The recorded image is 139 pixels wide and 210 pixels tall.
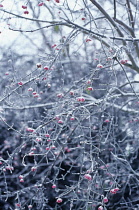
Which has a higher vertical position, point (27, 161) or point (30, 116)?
point (30, 116)

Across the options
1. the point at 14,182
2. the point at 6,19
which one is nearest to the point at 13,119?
the point at 14,182

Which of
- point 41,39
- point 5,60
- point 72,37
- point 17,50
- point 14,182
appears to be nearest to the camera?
point 72,37

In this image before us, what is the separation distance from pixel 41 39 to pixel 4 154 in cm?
359

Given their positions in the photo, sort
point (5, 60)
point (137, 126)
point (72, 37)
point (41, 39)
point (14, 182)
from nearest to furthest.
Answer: point (72, 37) → point (137, 126) → point (14, 182) → point (5, 60) → point (41, 39)

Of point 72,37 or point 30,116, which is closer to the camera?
point 72,37

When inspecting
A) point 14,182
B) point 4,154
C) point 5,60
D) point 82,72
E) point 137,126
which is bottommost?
A: point 14,182

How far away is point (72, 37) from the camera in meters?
3.61

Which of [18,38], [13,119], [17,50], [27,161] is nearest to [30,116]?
[13,119]

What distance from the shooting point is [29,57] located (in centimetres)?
791

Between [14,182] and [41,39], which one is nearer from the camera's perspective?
[14,182]

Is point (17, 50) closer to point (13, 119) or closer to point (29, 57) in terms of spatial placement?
point (29, 57)

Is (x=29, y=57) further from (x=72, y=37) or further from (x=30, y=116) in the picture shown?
(x=72, y=37)

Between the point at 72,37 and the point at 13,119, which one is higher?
the point at 72,37

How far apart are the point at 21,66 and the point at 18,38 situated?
174cm
